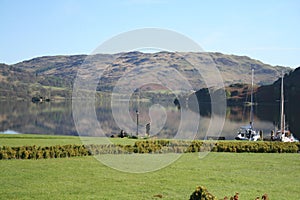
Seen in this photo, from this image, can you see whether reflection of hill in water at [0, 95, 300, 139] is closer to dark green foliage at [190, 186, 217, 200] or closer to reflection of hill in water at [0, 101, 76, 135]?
reflection of hill in water at [0, 101, 76, 135]

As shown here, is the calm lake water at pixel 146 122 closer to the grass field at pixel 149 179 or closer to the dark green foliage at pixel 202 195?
the grass field at pixel 149 179

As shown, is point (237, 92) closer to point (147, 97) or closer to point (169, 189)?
point (147, 97)

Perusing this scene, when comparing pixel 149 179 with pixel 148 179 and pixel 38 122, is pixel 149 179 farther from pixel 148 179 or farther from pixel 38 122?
pixel 38 122

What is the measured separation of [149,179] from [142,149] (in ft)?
27.0

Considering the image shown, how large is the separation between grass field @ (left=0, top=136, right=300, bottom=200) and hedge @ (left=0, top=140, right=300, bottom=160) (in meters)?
0.96

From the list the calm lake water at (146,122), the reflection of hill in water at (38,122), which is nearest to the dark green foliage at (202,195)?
the calm lake water at (146,122)

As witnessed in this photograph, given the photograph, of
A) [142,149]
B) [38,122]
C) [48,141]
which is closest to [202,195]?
[142,149]

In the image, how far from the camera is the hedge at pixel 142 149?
2162 cm

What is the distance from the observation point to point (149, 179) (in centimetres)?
1675

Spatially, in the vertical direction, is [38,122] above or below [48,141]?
below

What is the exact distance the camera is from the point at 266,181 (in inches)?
655

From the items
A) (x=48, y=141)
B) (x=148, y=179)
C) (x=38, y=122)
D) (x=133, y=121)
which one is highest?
(x=133, y=121)

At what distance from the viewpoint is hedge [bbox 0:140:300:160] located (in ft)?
70.9

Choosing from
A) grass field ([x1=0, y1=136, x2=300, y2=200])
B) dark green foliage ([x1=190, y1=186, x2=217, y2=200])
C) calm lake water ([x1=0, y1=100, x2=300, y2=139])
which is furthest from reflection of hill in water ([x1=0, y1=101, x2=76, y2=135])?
dark green foliage ([x1=190, y1=186, x2=217, y2=200])
